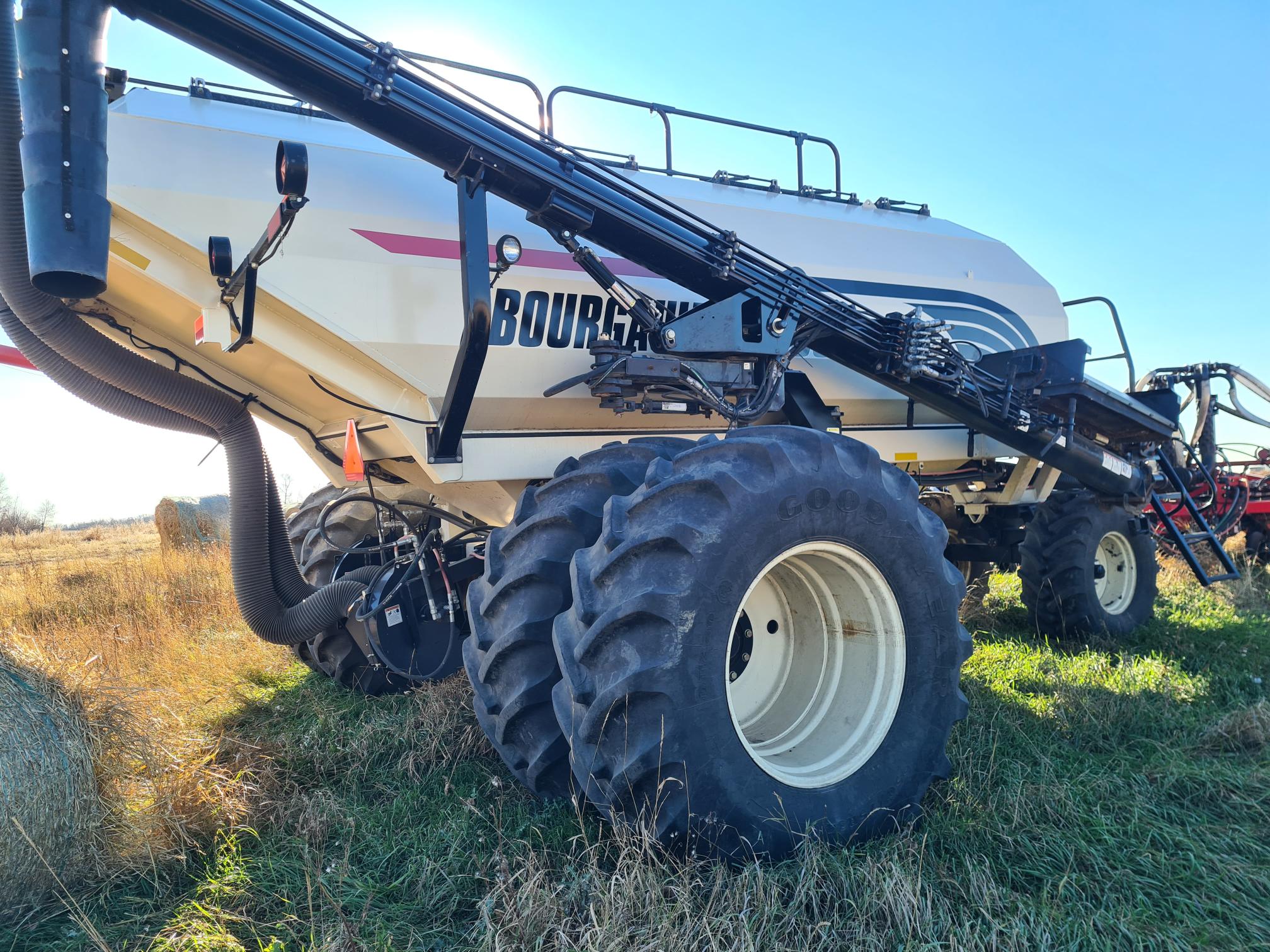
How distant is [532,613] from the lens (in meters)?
2.77

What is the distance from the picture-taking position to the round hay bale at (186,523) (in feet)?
41.2

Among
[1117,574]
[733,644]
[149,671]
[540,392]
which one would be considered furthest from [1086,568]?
[149,671]

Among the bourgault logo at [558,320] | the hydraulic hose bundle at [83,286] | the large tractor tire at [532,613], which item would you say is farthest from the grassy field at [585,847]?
the bourgault logo at [558,320]

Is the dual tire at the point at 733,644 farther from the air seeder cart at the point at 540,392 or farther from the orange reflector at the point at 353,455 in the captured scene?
Result: the orange reflector at the point at 353,455

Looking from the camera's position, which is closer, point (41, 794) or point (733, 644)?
point (41, 794)

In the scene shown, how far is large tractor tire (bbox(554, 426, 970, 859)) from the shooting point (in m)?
2.38

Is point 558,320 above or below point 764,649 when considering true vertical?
above

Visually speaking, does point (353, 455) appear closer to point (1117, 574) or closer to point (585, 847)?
point (585, 847)

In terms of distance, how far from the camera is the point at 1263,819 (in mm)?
2930

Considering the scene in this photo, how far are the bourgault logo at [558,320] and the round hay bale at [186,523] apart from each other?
1018cm

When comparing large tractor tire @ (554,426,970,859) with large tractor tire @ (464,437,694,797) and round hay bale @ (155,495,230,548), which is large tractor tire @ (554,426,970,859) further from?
round hay bale @ (155,495,230,548)

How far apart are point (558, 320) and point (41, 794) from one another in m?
2.51

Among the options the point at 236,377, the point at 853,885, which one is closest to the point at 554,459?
the point at 236,377

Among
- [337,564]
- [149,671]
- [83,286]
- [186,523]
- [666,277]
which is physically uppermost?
[666,277]
